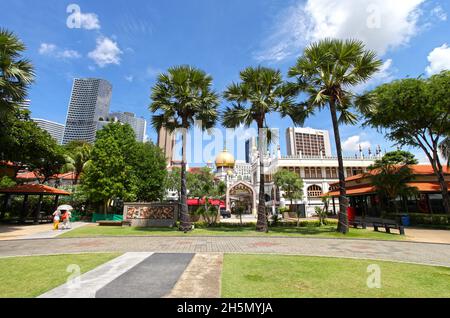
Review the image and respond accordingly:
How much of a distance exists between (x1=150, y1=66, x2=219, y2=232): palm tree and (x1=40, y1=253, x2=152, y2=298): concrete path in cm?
979

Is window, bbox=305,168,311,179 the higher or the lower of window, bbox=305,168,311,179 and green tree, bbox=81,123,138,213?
the higher

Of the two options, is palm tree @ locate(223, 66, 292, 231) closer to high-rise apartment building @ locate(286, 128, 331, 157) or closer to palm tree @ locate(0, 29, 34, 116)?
palm tree @ locate(0, 29, 34, 116)

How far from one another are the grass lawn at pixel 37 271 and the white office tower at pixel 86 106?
173658 millimetres

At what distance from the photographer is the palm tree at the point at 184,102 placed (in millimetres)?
18078

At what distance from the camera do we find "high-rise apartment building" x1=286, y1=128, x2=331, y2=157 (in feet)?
399

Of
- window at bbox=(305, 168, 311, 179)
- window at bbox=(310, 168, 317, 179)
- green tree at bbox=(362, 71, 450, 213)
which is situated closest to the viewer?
green tree at bbox=(362, 71, 450, 213)

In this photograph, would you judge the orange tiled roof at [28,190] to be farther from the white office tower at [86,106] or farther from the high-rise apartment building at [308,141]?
the white office tower at [86,106]

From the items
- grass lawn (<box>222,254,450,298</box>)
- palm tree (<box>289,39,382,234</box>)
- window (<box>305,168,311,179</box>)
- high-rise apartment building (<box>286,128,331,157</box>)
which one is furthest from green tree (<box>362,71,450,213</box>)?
high-rise apartment building (<box>286,128,331,157</box>)

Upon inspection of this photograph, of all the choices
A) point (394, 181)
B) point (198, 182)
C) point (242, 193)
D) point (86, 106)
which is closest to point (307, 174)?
point (242, 193)

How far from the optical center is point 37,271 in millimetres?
6797

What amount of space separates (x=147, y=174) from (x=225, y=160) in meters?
39.5

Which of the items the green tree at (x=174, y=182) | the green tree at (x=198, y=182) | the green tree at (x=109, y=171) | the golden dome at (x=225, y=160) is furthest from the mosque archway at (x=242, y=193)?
the green tree at (x=109, y=171)

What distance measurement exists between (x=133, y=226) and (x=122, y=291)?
57.3ft

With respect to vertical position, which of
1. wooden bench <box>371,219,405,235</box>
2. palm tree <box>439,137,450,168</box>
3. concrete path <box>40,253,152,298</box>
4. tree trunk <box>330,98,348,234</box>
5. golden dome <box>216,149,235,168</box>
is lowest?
concrete path <box>40,253,152,298</box>
